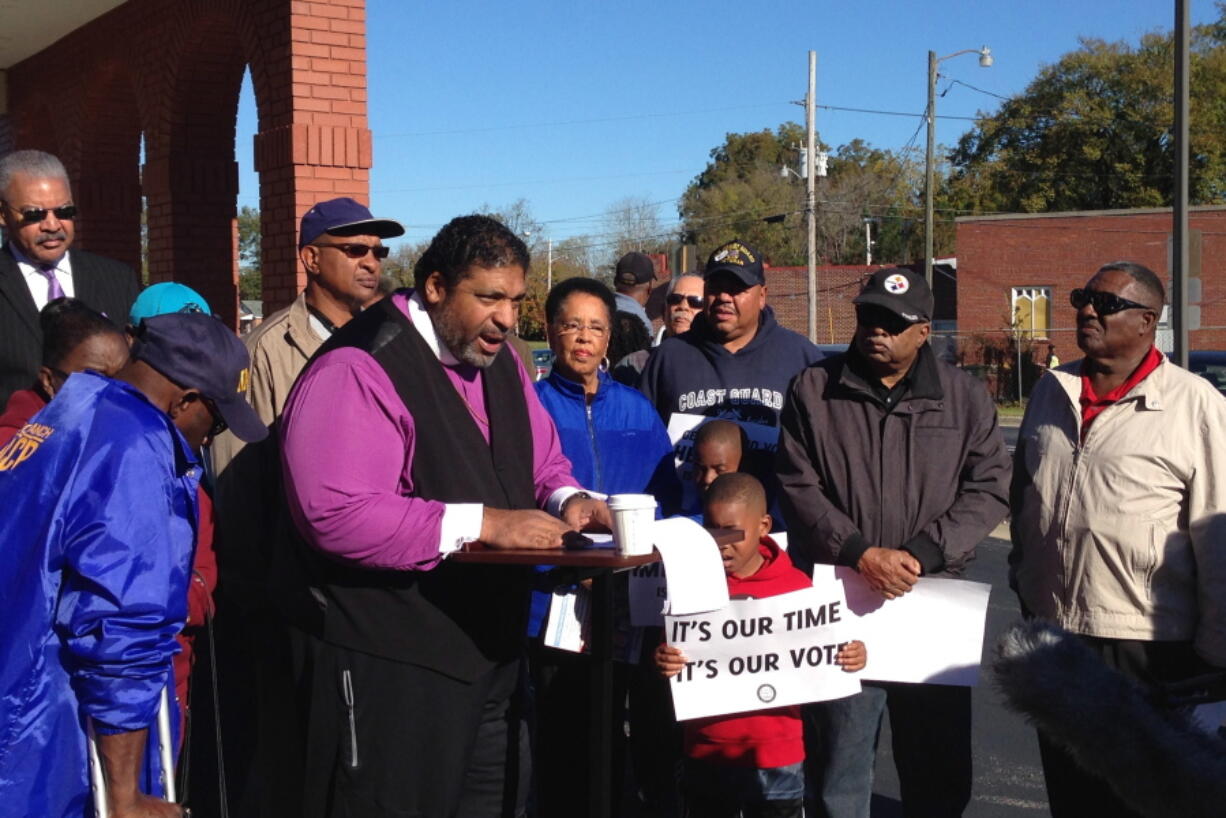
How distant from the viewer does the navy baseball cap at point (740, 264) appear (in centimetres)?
500

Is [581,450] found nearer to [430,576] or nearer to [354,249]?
[354,249]

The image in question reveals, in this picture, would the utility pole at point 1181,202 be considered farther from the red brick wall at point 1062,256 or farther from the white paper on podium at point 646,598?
the red brick wall at point 1062,256

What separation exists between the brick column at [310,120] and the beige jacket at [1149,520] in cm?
501

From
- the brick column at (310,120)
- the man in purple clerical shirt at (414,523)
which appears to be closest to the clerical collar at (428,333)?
the man in purple clerical shirt at (414,523)

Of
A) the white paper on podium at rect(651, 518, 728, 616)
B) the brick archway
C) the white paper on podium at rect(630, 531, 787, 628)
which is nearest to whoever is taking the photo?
the white paper on podium at rect(651, 518, 728, 616)

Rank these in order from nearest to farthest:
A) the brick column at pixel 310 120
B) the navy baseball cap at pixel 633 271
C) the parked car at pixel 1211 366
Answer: the brick column at pixel 310 120 < the navy baseball cap at pixel 633 271 < the parked car at pixel 1211 366

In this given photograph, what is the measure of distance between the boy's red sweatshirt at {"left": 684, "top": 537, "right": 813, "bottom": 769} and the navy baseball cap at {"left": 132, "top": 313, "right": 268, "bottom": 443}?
5.93 feet

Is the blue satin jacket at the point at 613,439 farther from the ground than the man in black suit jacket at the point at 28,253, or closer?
closer

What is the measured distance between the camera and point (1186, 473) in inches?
156

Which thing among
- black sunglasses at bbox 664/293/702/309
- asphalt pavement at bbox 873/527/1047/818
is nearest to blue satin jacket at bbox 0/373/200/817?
asphalt pavement at bbox 873/527/1047/818

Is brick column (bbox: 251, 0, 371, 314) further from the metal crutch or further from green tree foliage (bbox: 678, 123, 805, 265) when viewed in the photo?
green tree foliage (bbox: 678, 123, 805, 265)

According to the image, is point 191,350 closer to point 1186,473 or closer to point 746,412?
point 746,412

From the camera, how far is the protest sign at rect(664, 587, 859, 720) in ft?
Result: 13.2

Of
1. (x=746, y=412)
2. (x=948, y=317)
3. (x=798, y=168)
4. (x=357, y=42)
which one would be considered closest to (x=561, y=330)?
(x=746, y=412)
